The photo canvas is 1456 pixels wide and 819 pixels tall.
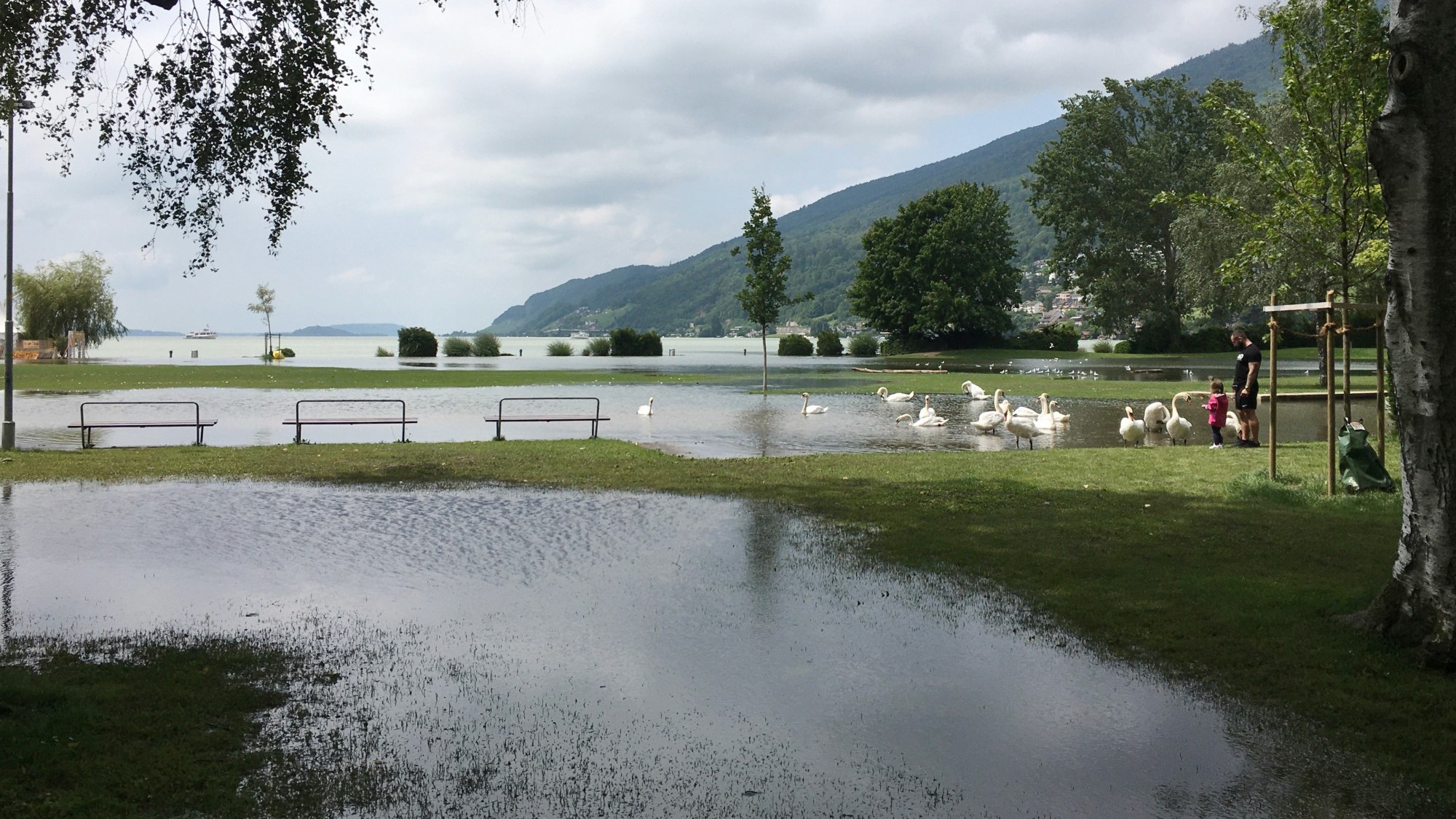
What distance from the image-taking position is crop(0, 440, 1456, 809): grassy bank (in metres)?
6.14

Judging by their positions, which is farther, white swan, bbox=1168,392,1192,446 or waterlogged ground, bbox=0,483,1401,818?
white swan, bbox=1168,392,1192,446

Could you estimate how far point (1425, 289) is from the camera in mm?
6520

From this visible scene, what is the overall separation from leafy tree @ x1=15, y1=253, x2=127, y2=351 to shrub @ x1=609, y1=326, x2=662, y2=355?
3804 centimetres

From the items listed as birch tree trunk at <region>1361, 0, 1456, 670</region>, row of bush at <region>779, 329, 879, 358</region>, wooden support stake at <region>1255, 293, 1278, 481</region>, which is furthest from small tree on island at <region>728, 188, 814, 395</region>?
row of bush at <region>779, 329, 879, 358</region>

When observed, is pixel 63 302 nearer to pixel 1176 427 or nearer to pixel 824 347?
pixel 824 347

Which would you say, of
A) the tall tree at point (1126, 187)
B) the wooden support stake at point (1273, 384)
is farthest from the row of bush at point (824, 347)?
the wooden support stake at point (1273, 384)

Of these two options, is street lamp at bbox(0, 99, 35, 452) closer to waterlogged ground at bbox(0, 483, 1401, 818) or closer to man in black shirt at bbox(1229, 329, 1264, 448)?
waterlogged ground at bbox(0, 483, 1401, 818)

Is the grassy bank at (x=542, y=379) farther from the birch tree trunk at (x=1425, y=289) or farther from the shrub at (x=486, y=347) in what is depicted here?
the birch tree trunk at (x=1425, y=289)

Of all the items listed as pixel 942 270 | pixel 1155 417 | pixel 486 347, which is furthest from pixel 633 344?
pixel 1155 417

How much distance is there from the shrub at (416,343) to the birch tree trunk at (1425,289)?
268ft

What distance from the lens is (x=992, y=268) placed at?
7338cm

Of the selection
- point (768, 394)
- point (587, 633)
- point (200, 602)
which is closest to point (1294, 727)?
point (587, 633)

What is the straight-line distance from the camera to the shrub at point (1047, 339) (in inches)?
3127

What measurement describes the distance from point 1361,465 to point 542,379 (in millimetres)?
38786
